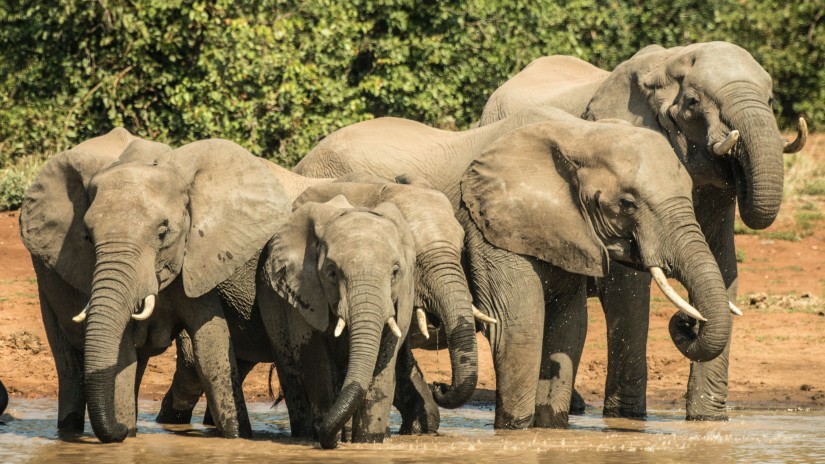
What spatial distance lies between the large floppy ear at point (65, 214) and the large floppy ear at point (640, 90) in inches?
132

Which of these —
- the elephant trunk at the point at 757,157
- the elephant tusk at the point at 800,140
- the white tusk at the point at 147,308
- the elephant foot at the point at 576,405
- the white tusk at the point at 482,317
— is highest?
the elephant tusk at the point at 800,140

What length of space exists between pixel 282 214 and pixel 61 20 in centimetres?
681

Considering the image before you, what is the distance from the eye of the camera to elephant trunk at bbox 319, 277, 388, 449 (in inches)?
347

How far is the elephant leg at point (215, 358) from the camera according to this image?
32.7 feet

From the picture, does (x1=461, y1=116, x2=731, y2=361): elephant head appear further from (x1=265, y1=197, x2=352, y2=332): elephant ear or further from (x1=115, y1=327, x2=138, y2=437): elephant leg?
(x1=115, y1=327, x2=138, y2=437): elephant leg

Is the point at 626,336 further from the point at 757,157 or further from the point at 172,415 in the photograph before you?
the point at 172,415

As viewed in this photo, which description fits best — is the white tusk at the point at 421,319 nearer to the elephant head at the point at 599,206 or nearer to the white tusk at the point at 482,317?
the white tusk at the point at 482,317

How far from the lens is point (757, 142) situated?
33.9 feet

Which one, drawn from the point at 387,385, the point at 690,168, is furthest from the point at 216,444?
the point at 690,168

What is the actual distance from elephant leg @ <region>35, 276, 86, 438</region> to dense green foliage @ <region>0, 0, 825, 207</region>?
5799mm

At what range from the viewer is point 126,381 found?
32.0 ft

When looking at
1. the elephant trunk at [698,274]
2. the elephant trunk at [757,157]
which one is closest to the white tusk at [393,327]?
the elephant trunk at [698,274]

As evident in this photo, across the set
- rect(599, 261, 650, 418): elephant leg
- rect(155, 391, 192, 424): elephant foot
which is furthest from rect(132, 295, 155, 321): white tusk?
rect(599, 261, 650, 418): elephant leg

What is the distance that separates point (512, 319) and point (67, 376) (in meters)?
2.65
